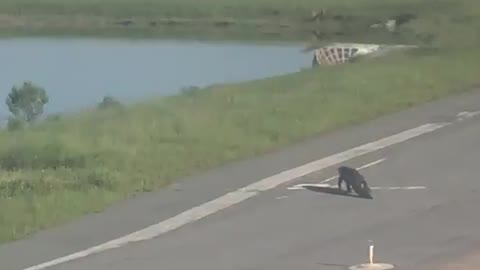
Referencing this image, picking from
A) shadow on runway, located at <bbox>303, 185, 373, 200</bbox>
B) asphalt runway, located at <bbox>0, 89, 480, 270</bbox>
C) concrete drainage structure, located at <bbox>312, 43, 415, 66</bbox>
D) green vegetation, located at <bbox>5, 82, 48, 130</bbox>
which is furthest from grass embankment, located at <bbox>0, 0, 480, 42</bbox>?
shadow on runway, located at <bbox>303, 185, 373, 200</bbox>

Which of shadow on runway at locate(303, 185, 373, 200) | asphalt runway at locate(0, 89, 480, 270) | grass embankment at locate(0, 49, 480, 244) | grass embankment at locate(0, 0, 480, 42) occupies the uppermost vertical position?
grass embankment at locate(0, 0, 480, 42)

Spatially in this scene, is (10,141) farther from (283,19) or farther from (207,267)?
(283,19)

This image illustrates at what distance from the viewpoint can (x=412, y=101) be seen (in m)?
24.3

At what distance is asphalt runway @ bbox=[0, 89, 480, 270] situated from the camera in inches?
535

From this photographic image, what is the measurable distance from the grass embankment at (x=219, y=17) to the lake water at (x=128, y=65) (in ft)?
21.5

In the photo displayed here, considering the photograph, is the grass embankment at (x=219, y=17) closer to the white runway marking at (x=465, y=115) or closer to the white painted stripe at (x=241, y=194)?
A: the white runway marking at (x=465, y=115)

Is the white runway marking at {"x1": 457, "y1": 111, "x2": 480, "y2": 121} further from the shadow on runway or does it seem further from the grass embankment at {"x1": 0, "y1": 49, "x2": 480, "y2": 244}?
the shadow on runway

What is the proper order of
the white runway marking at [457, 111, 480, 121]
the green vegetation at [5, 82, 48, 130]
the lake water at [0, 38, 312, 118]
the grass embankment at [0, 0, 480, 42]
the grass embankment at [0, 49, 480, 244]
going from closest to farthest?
1. the grass embankment at [0, 49, 480, 244]
2. the white runway marking at [457, 111, 480, 121]
3. the green vegetation at [5, 82, 48, 130]
4. the lake water at [0, 38, 312, 118]
5. the grass embankment at [0, 0, 480, 42]

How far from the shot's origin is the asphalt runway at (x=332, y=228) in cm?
1359

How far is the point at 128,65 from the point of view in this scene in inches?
1820

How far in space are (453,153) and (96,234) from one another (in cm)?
680

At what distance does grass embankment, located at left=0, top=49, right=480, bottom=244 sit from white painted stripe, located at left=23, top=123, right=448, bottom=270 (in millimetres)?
1241

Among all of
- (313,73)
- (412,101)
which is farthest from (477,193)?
(313,73)

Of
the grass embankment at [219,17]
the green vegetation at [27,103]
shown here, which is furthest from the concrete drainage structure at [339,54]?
the grass embankment at [219,17]
